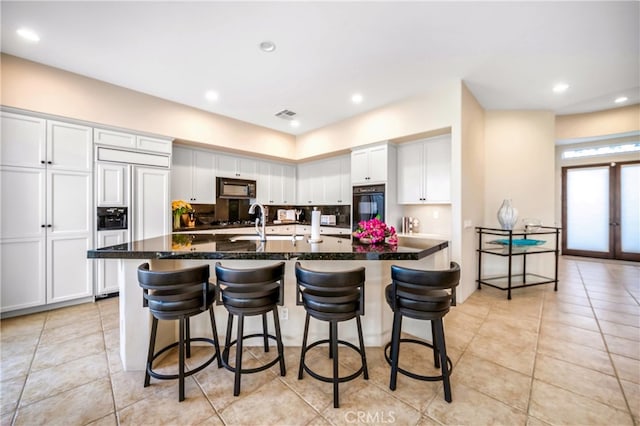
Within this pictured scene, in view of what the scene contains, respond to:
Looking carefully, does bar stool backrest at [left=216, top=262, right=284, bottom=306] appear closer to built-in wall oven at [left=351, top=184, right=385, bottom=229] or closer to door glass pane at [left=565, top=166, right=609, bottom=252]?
built-in wall oven at [left=351, top=184, right=385, bottom=229]

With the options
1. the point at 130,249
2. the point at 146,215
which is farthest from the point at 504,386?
the point at 146,215

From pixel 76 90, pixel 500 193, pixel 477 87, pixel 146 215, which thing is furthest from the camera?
pixel 500 193

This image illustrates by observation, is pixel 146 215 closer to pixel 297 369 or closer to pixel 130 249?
pixel 130 249

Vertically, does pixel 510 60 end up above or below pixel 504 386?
above

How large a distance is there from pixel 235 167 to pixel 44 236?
9.64ft

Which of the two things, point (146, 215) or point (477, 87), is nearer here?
point (477, 87)

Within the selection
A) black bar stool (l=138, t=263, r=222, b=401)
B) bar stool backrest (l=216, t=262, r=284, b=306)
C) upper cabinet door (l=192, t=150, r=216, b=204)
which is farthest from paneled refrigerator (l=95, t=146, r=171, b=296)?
bar stool backrest (l=216, t=262, r=284, b=306)

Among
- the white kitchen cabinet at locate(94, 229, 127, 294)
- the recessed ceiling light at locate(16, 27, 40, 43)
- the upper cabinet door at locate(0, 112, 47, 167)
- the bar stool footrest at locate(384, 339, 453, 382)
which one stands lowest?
the bar stool footrest at locate(384, 339, 453, 382)

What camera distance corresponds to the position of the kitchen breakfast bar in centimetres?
189

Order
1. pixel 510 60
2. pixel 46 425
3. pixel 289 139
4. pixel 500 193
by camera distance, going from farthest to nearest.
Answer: pixel 289 139 → pixel 500 193 → pixel 510 60 → pixel 46 425

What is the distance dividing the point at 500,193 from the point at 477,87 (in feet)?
6.26

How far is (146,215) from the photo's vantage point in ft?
12.6

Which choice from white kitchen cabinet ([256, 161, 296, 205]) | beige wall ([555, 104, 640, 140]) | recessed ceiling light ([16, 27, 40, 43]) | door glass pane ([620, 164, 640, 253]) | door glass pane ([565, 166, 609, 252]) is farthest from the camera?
door glass pane ([565, 166, 609, 252])

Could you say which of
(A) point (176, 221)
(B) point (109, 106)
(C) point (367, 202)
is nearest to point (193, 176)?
(A) point (176, 221)
